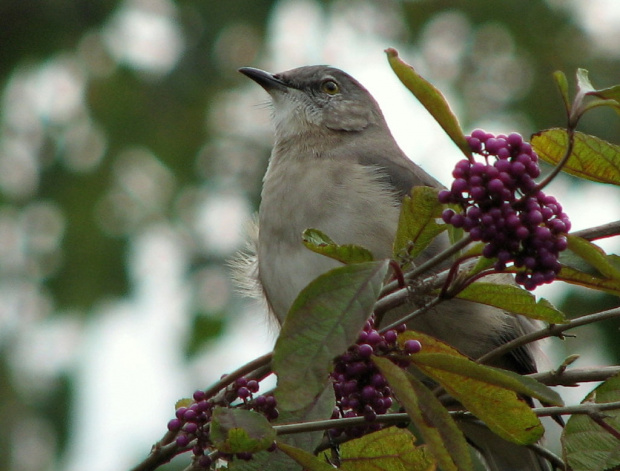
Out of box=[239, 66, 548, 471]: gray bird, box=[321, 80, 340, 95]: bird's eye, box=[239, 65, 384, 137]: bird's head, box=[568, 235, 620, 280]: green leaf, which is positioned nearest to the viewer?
box=[568, 235, 620, 280]: green leaf

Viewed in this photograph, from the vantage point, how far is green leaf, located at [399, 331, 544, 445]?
190cm

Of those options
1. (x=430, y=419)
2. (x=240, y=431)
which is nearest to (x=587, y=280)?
(x=430, y=419)

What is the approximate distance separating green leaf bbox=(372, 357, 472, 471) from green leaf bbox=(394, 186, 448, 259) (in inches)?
14.8

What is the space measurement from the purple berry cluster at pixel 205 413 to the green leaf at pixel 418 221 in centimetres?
47

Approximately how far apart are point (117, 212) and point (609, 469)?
8.24 m

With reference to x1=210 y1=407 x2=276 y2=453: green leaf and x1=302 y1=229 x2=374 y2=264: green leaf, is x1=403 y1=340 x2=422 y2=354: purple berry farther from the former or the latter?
x1=210 y1=407 x2=276 y2=453: green leaf

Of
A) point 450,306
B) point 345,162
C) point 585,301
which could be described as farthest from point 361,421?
point 585,301

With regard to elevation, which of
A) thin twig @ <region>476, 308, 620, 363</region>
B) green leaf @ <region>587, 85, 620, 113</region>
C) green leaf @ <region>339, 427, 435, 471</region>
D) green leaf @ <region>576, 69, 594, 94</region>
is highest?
green leaf @ <region>576, 69, 594, 94</region>

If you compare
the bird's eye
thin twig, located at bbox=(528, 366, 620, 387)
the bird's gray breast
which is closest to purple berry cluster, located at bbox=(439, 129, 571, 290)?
thin twig, located at bbox=(528, 366, 620, 387)

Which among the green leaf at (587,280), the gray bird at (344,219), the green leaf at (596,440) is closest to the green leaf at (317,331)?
the green leaf at (587,280)

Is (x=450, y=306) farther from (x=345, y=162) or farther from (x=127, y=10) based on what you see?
(x=127, y=10)

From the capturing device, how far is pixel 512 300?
6.79 ft

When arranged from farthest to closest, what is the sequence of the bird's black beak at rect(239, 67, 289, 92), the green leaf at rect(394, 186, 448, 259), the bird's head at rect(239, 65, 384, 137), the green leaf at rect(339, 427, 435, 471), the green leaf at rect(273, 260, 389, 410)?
1. the bird's black beak at rect(239, 67, 289, 92)
2. the bird's head at rect(239, 65, 384, 137)
3. the green leaf at rect(339, 427, 435, 471)
4. the green leaf at rect(394, 186, 448, 259)
5. the green leaf at rect(273, 260, 389, 410)

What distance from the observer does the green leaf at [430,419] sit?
179 cm
